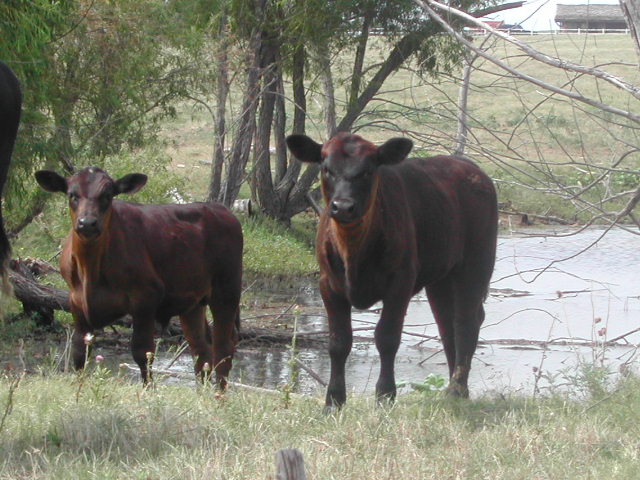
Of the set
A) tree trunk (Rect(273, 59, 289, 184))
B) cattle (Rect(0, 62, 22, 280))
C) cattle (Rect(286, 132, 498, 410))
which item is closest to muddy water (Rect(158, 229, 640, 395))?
cattle (Rect(286, 132, 498, 410))

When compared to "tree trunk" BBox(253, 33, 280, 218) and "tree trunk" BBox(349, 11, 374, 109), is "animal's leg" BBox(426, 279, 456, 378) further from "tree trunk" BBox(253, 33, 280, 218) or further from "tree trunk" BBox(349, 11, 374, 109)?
"tree trunk" BBox(253, 33, 280, 218)

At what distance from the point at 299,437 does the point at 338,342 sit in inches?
50.8

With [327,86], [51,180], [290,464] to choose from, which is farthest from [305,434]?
[327,86]

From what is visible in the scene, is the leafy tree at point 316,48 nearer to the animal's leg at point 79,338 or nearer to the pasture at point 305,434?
the animal's leg at point 79,338

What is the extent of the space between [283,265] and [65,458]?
1172 cm

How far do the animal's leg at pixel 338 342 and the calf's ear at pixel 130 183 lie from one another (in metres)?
2.25

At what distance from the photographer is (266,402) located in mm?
6379

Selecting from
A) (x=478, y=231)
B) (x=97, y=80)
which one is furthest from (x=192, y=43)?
(x=478, y=231)

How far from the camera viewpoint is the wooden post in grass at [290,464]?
3.42 m

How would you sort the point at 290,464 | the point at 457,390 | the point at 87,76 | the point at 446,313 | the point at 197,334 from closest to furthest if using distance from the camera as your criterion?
the point at 290,464
the point at 457,390
the point at 446,313
the point at 197,334
the point at 87,76

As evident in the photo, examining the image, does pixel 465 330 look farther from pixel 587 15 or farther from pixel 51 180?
pixel 51 180

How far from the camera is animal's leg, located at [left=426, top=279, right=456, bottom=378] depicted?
8.02m

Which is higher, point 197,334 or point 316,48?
point 316,48

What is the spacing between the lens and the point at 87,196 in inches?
307
